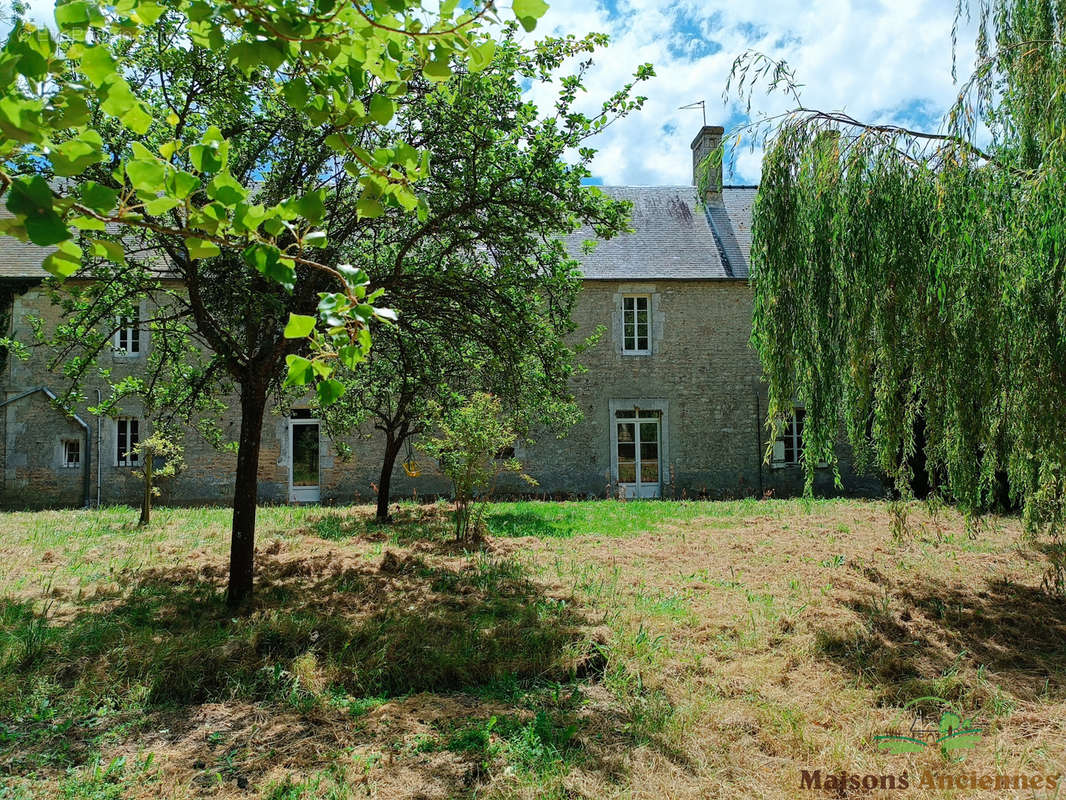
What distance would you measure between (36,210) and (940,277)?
508cm

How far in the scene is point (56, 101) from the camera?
4.87 feet

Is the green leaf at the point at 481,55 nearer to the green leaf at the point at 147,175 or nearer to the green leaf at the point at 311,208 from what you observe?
the green leaf at the point at 311,208

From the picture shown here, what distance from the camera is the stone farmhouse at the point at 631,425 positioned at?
1402 cm

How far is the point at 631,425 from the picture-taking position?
15086 mm

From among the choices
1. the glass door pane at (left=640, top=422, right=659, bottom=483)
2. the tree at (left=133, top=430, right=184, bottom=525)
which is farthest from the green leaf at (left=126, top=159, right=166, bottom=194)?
the glass door pane at (left=640, top=422, right=659, bottom=483)

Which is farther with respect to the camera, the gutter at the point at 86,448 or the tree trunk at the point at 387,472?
the gutter at the point at 86,448

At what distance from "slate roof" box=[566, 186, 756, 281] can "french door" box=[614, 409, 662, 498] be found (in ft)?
10.4

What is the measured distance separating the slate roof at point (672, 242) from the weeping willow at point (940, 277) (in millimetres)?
9609

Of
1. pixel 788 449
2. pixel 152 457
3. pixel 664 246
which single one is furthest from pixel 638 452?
pixel 152 457

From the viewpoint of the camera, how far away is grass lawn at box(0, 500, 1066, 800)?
3100mm

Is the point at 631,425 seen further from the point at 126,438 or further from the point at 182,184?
the point at 182,184

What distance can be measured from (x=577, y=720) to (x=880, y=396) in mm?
3313

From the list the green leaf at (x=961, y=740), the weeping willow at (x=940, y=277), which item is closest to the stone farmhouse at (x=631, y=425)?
the weeping willow at (x=940, y=277)

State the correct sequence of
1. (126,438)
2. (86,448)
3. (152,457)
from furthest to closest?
(126,438) < (86,448) < (152,457)
